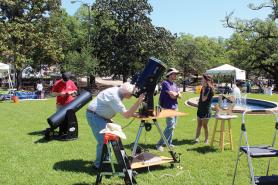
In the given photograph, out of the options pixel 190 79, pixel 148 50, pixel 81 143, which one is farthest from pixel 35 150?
pixel 190 79

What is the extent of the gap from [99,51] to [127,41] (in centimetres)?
355

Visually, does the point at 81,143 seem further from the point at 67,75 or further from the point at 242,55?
the point at 242,55

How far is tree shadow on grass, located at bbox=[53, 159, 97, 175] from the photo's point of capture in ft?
24.4

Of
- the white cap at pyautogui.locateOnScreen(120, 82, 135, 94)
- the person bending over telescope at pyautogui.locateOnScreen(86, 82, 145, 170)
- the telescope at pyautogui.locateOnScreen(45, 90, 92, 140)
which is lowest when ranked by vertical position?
the telescope at pyautogui.locateOnScreen(45, 90, 92, 140)

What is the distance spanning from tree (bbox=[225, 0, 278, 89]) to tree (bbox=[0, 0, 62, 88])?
21750mm

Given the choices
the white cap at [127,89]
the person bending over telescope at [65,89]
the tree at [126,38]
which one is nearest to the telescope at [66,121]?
the person bending over telescope at [65,89]

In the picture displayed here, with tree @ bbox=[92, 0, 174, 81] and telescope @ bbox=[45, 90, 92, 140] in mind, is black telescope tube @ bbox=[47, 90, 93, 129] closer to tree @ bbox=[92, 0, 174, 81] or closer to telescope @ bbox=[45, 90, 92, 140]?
telescope @ bbox=[45, 90, 92, 140]

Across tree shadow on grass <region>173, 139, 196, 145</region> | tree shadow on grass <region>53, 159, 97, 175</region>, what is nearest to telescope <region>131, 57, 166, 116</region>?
tree shadow on grass <region>53, 159, 97, 175</region>

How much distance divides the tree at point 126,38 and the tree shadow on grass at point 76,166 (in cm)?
3352

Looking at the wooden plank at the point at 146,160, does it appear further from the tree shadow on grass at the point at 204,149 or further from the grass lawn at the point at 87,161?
the tree shadow on grass at the point at 204,149

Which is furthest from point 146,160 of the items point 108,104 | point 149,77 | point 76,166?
point 149,77

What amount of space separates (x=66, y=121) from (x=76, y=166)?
2865 mm

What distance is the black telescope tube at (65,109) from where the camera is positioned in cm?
1051

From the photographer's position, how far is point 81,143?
1011 centimetres
